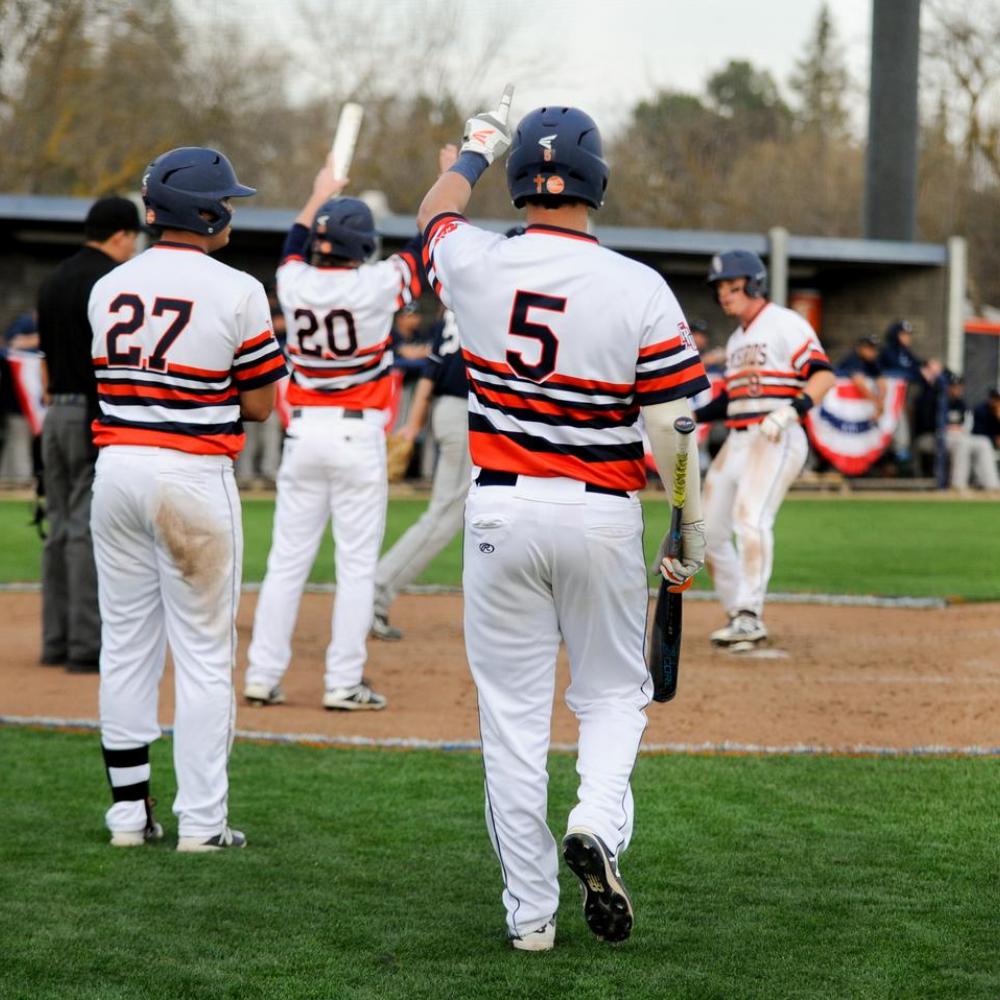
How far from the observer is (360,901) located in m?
4.60

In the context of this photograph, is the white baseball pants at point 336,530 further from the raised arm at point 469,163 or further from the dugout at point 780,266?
the dugout at point 780,266

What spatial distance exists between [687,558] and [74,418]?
5.04m

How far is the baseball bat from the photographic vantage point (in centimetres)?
411

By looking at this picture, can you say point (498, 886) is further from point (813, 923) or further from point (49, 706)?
point (49, 706)

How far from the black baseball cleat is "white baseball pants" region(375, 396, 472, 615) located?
589cm

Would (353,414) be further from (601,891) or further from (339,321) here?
(601,891)

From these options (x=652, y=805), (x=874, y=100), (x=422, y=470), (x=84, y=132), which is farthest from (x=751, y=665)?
(x=84, y=132)

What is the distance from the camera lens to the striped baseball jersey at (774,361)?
929cm

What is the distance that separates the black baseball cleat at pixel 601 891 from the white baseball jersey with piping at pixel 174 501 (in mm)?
1743

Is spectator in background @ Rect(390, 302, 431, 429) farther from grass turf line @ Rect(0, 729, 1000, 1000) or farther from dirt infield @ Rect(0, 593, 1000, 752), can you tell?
grass turf line @ Rect(0, 729, 1000, 1000)

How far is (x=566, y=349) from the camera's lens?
13.1 feet

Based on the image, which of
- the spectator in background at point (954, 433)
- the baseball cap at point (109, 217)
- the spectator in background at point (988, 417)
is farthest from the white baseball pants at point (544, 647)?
the spectator in background at point (988, 417)

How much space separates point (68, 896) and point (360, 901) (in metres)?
0.86

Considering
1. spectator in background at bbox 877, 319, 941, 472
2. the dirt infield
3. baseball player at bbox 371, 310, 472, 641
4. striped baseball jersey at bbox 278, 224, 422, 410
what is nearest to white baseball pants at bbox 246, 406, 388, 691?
striped baseball jersey at bbox 278, 224, 422, 410
